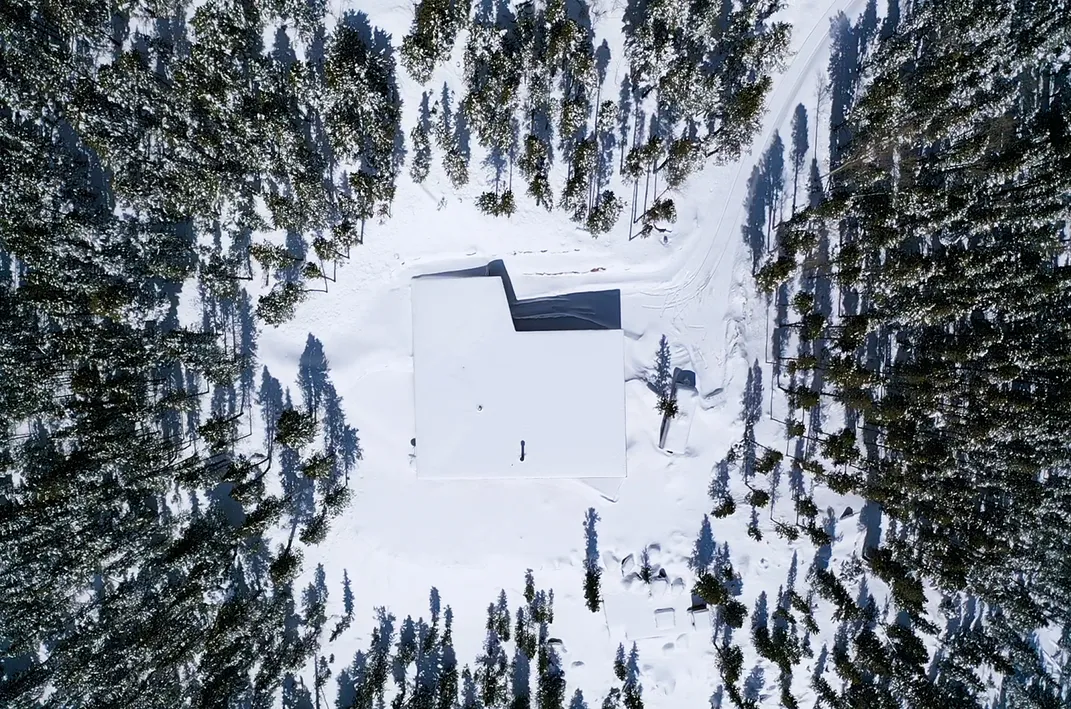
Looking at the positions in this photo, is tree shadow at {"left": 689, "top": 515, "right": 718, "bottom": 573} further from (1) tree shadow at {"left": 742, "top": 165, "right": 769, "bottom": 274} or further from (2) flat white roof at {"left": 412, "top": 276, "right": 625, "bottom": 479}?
(1) tree shadow at {"left": 742, "top": 165, "right": 769, "bottom": 274}

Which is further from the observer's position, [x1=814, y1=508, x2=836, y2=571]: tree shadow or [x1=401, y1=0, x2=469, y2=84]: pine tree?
[x1=814, y1=508, x2=836, y2=571]: tree shadow

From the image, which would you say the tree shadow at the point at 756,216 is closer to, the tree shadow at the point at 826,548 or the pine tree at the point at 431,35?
the tree shadow at the point at 826,548

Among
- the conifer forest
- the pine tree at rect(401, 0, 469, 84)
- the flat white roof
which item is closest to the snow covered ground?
the conifer forest

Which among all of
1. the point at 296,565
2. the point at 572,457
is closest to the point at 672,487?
the point at 572,457

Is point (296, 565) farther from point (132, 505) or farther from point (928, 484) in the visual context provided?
point (928, 484)

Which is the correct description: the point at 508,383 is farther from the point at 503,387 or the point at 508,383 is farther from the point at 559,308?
the point at 559,308

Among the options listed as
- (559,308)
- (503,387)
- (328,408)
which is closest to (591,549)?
(503,387)

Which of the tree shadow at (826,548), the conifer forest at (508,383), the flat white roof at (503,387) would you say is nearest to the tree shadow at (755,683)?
the conifer forest at (508,383)
